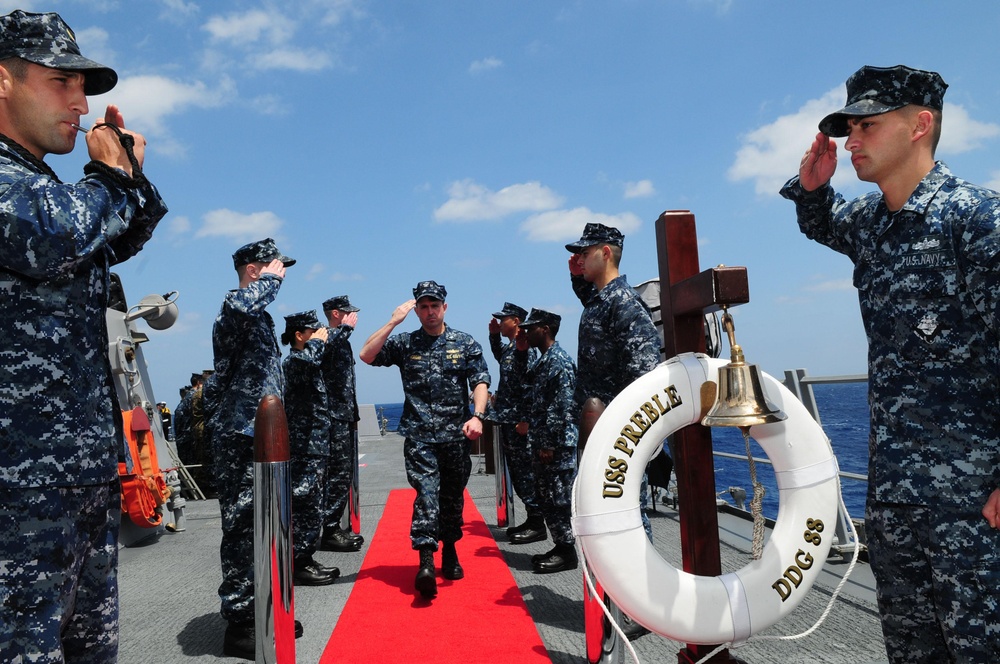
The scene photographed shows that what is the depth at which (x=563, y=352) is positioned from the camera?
5.44 m

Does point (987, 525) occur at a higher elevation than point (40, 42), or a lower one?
lower

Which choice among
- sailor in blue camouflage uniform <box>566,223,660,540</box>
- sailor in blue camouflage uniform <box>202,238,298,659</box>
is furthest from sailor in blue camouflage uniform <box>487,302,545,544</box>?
sailor in blue camouflage uniform <box>202,238,298,659</box>

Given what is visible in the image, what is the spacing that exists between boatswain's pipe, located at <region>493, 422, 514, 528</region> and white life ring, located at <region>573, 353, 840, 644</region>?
4.11 meters

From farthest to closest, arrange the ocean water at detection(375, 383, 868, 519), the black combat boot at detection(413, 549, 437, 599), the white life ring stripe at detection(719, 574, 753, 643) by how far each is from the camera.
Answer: the ocean water at detection(375, 383, 868, 519)
the black combat boot at detection(413, 549, 437, 599)
the white life ring stripe at detection(719, 574, 753, 643)

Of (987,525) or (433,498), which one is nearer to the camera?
(987,525)

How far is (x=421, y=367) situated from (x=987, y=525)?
3.22 metres

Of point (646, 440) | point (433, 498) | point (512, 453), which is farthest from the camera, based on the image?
point (512, 453)

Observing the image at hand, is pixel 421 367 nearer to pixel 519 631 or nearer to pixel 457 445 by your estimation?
pixel 457 445

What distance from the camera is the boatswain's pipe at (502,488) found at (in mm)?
6129

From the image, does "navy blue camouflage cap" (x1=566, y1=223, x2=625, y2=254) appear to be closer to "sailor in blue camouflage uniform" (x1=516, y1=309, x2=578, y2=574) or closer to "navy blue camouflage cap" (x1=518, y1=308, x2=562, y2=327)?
"sailor in blue camouflage uniform" (x1=516, y1=309, x2=578, y2=574)

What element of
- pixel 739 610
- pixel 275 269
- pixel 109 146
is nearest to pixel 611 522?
pixel 739 610

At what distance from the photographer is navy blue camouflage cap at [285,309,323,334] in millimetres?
5270

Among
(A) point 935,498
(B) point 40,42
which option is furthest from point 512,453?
(B) point 40,42

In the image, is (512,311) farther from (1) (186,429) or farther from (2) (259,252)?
(1) (186,429)
